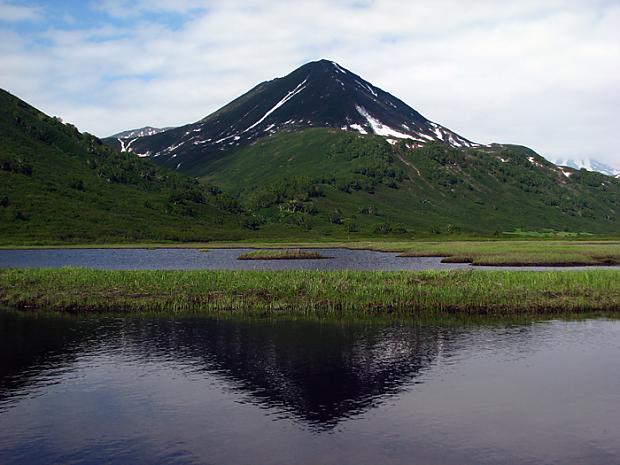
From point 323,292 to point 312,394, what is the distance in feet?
96.1

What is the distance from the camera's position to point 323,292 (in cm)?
6681

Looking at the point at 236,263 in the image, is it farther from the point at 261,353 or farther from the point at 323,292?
the point at 261,353

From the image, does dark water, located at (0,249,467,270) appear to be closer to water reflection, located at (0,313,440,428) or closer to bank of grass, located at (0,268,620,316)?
bank of grass, located at (0,268,620,316)

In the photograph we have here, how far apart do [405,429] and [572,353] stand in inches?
867

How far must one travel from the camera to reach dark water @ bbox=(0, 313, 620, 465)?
2959 cm

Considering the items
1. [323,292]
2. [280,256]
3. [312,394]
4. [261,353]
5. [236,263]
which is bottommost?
[312,394]

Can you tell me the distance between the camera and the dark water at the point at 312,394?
2959 centimetres

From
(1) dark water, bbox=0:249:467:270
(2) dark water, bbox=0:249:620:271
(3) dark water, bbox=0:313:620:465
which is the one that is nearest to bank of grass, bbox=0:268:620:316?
(3) dark water, bbox=0:313:620:465

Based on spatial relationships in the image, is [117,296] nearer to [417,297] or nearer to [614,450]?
[417,297]

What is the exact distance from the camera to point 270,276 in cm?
7412

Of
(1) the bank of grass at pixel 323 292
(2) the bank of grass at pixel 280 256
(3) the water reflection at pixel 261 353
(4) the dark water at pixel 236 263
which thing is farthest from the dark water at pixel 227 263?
(3) the water reflection at pixel 261 353

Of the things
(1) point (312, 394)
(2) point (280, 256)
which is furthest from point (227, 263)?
(1) point (312, 394)

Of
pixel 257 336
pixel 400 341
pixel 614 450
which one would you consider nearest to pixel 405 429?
pixel 614 450

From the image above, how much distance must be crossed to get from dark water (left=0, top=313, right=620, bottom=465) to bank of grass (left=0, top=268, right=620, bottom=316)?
683 cm
